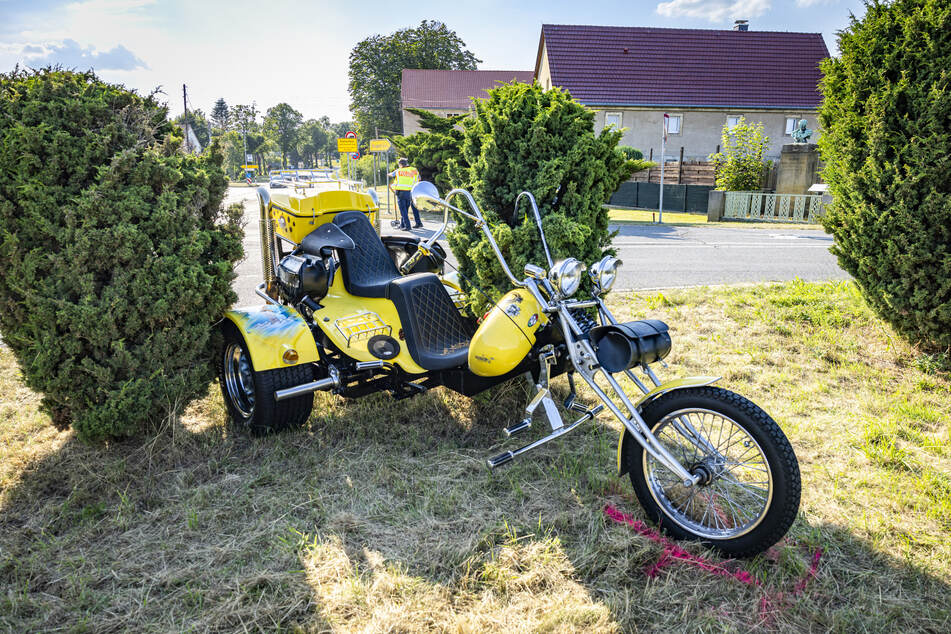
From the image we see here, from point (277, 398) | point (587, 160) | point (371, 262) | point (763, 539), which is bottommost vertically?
point (763, 539)

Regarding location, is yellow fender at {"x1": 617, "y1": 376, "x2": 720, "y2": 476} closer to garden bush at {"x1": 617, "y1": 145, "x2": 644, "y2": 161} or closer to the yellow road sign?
garden bush at {"x1": 617, "y1": 145, "x2": 644, "y2": 161}

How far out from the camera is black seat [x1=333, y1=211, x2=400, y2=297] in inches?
143

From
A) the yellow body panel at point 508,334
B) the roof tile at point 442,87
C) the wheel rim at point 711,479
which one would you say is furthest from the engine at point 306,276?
the roof tile at point 442,87

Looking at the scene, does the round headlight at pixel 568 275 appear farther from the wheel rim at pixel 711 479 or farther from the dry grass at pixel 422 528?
the dry grass at pixel 422 528

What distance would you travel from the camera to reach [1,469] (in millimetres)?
3084

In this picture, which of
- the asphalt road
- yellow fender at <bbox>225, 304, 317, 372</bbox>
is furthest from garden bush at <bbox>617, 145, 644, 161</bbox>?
yellow fender at <bbox>225, 304, 317, 372</bbox>

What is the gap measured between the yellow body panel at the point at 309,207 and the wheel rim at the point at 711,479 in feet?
8.24

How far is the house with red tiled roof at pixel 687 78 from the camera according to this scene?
30672mm

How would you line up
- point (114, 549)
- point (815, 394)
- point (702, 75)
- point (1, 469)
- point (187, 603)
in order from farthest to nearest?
point (702, 75), point (815, 394), point (1, 469), point (114, 549), point (187, 603)

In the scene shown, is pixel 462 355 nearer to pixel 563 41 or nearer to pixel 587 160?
pixel 587 160

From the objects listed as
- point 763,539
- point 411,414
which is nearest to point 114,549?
point 411,414

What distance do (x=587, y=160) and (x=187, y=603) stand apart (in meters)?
3.06

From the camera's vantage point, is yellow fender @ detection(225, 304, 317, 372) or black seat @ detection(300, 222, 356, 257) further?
black seat @ detection(300, 222, 356, 257)

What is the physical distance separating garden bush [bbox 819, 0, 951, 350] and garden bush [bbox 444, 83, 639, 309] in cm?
190
